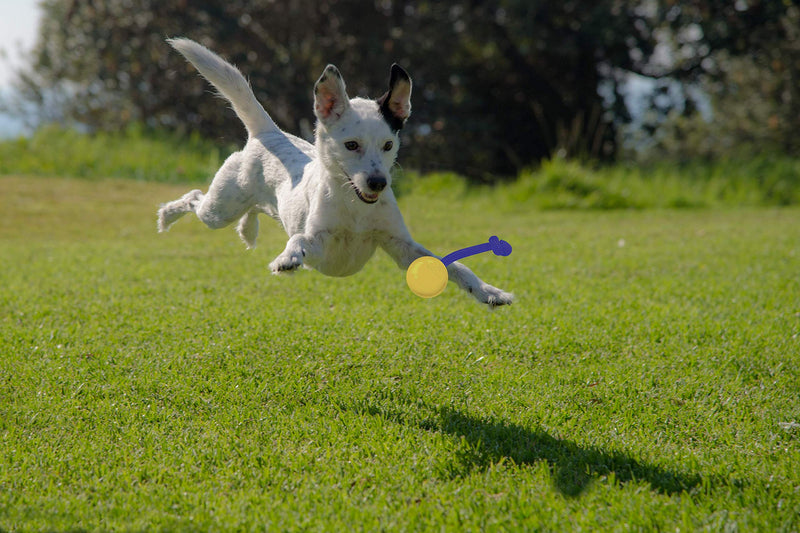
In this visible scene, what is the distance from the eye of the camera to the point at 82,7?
1532 centimetres

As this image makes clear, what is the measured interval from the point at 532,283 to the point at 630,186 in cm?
803

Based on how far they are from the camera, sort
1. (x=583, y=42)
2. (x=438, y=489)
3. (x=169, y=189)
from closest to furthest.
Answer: (x=438, y=489)
(x=169, y=189)
(x=583, y=42)

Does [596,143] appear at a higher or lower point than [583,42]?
lower

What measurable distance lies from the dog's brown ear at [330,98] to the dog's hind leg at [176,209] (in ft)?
6.56

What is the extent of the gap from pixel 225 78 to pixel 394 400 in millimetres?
2719

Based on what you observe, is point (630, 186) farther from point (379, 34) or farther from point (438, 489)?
point (438, 489)

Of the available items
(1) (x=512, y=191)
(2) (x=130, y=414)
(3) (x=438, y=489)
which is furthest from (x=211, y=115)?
(3) (x=438, y=489)

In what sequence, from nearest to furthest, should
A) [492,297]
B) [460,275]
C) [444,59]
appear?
[492,297]
[460,275]
[444,59]

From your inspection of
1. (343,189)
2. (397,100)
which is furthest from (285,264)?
(397,100)

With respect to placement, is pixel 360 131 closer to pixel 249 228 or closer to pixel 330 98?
pixel 330 98

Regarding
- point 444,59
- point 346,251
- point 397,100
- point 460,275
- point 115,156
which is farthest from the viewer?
point 444,59

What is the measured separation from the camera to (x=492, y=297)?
392 centimetres

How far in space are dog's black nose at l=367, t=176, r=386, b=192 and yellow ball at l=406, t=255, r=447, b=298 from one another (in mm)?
477

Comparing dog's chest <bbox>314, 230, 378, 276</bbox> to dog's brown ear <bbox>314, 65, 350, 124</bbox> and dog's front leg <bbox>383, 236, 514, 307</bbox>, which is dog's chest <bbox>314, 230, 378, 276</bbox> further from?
dog's brown ear <bbox>314, 65, 350, 124</bbox>
